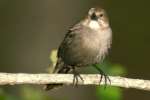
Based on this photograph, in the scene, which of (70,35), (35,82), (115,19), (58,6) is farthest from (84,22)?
(115,19)

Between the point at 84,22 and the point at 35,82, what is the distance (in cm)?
128

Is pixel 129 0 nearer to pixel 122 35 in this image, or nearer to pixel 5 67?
pixel 122 35

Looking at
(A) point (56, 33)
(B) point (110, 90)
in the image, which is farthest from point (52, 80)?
(A) point (56, 33)

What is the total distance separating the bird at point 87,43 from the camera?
6500 millimetres

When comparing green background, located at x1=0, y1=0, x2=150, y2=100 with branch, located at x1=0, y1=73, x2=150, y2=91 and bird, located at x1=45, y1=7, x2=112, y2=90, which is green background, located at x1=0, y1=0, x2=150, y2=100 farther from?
branch, located at x1=0, y1=73, x2=150, y2=91

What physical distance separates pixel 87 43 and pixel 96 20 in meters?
0.24

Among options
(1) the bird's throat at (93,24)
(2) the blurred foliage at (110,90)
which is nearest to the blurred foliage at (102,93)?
(2) the blurred foliage at (110,90)

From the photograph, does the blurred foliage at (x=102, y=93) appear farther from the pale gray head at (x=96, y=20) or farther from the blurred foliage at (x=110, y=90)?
the pale gray head at (x=96, y=20)

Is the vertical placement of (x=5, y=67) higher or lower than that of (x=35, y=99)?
lower

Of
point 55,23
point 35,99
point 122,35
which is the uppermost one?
point 35,99

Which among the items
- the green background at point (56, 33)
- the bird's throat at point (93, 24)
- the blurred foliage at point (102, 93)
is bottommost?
the green background at point (56, 33)

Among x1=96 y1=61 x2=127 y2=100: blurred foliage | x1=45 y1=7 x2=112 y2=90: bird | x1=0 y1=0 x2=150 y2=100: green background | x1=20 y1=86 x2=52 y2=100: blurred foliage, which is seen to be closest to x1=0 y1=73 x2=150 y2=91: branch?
x1=96 y1=61 x2=127 y2=100: blurred foliage

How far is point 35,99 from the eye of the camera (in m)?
4.88

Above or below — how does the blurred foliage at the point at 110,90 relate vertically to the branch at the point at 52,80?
above
